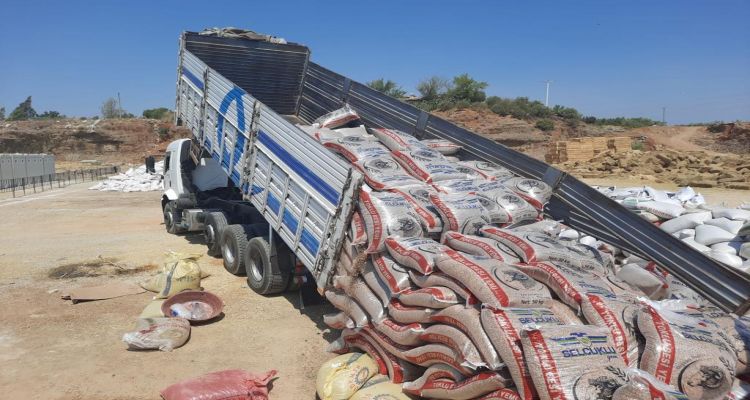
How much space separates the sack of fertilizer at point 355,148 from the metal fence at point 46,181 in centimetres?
1932

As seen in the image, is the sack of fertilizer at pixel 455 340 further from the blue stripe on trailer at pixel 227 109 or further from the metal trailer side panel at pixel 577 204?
the blue stripe on trailer at pixel 227 109

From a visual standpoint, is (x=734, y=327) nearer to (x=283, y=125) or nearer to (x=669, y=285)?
(x=669, y=285)

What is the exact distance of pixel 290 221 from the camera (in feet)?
19.7

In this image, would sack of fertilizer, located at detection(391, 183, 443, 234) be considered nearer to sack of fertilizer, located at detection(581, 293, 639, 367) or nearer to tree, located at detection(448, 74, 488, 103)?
sack of fertilizer, located at detection(581, 293, 639, 367)

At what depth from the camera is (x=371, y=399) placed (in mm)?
3709

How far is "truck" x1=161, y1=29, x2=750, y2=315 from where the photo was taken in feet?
16.5

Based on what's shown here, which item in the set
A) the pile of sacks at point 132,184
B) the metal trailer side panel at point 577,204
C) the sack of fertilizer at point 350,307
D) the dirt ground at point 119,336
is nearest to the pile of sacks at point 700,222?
the metal trailer side panel at point 577,204

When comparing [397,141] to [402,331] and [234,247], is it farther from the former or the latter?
[402,331]

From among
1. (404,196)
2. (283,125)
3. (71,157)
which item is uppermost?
(283,125)

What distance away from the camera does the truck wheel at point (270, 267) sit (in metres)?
6.52

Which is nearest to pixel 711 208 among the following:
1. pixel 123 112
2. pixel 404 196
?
pixel 404 196

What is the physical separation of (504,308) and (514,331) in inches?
9.4

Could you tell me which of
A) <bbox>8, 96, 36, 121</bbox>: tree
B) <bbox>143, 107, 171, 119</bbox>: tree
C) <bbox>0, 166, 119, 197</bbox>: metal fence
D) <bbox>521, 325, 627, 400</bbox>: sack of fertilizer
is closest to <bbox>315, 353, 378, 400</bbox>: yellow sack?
<bbox>521, 325, 627, 400</bbox>: sack of fertilizer

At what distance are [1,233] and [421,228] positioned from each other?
1160cm
